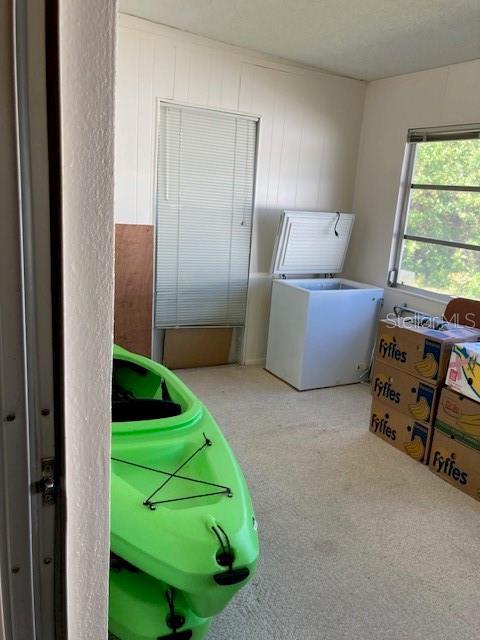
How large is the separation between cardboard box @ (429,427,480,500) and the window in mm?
1302

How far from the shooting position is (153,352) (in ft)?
13.1

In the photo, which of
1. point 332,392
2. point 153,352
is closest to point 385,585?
point 332,392

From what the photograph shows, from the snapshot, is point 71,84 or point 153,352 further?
point 153,352

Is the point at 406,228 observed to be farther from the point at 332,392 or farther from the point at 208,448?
the point at 208,448

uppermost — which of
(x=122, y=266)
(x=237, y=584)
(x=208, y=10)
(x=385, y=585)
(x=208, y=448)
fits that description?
(x=208, y=10)

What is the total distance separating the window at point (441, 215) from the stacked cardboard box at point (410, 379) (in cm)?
78

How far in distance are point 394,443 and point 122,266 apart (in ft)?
7.25

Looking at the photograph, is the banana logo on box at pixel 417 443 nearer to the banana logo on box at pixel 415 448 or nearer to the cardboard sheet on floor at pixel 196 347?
the banana logo on box at pixel 415 448

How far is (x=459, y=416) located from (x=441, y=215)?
1790 millimetres

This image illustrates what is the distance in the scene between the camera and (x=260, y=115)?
151 inches

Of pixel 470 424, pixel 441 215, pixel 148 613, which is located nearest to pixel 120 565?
pixel 148 613

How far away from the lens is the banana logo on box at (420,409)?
2.80 metres

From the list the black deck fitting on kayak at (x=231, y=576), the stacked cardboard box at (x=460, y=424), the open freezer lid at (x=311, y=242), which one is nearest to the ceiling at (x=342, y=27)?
the open freezer lid at (x=311, y=242)

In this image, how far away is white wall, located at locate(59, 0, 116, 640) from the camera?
50 centimetres
